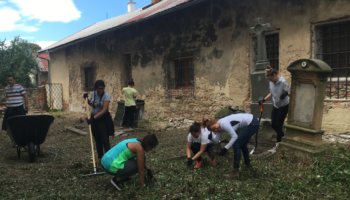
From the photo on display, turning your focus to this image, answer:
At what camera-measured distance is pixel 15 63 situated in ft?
70.1

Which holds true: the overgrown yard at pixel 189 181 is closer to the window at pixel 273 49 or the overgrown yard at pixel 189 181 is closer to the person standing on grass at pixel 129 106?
the window at pixel 273 49

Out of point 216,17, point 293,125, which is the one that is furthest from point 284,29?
point 293,125

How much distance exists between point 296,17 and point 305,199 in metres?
5.02

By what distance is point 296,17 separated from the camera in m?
6.93

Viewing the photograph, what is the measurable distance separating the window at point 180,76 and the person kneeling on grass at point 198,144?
5.19 meters

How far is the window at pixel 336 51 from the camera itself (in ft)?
21.1

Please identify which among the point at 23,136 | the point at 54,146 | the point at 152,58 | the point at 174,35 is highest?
the point at 174,35

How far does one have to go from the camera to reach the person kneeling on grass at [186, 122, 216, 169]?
437cm

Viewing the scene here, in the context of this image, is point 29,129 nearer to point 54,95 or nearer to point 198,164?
point 198,164

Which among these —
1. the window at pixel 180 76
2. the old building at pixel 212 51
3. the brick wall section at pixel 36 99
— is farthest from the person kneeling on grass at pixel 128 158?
the brick wall section at pixel 36 99

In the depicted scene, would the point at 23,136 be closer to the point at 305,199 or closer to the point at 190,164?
the point at 190,164

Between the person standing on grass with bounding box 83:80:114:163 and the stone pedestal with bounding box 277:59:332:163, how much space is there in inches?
116

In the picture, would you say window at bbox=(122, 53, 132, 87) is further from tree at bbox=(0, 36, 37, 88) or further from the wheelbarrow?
tree at bbox=(0, 36, 37, 88)

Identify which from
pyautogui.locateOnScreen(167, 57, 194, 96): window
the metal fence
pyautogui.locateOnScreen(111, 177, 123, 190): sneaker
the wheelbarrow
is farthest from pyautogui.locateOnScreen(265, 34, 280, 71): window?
the metal fence
